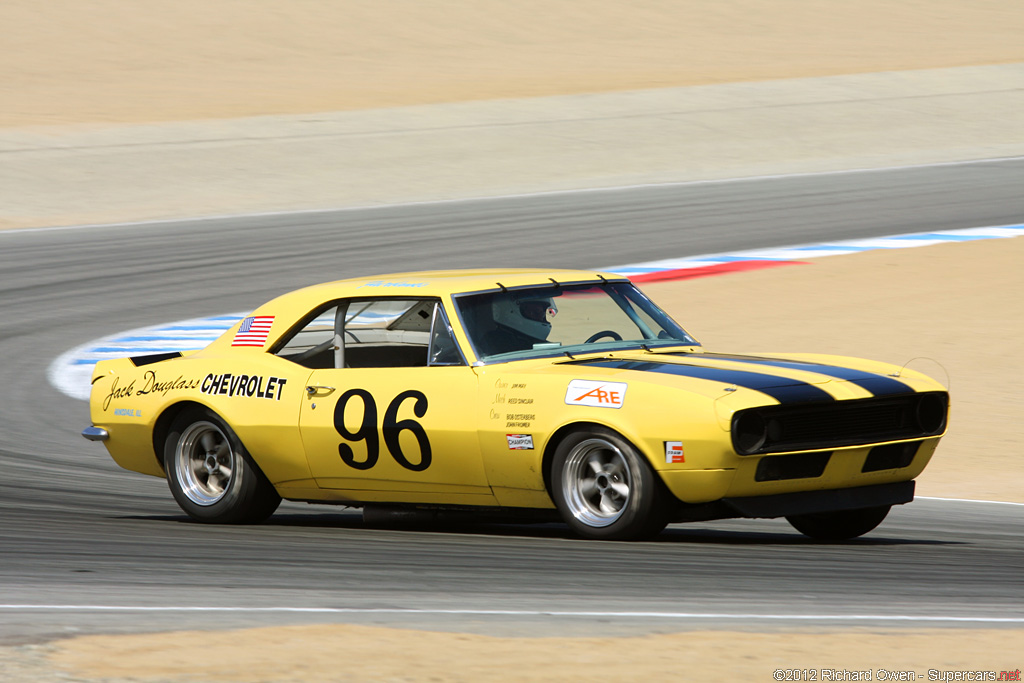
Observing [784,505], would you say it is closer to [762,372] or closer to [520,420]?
[762,372]

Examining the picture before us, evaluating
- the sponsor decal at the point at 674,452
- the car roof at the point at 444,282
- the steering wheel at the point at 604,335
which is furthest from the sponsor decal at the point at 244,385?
the sponsor decal at the point at 674,452

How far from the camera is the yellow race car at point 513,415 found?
6875 mm

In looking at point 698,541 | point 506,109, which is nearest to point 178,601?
point 698,541

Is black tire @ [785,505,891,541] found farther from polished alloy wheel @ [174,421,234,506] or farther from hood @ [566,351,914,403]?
polished alloy wheel @ [174,421,234,506]

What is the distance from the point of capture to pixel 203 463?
27.6 ft

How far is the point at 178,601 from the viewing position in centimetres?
599

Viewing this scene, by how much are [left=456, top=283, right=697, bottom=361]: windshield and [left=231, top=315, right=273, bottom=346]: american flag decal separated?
1183 millimetres

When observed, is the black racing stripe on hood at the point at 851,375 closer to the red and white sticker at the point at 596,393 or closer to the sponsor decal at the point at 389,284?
the red and white sticker at the point at 596,393

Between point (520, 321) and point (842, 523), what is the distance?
1.83m

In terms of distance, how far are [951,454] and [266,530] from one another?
15.4ft

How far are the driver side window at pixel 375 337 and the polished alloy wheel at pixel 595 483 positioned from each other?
3.00 feet

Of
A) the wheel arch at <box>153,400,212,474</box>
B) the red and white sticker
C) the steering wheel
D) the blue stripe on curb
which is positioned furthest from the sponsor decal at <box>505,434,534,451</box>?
the blue stripe on curb
